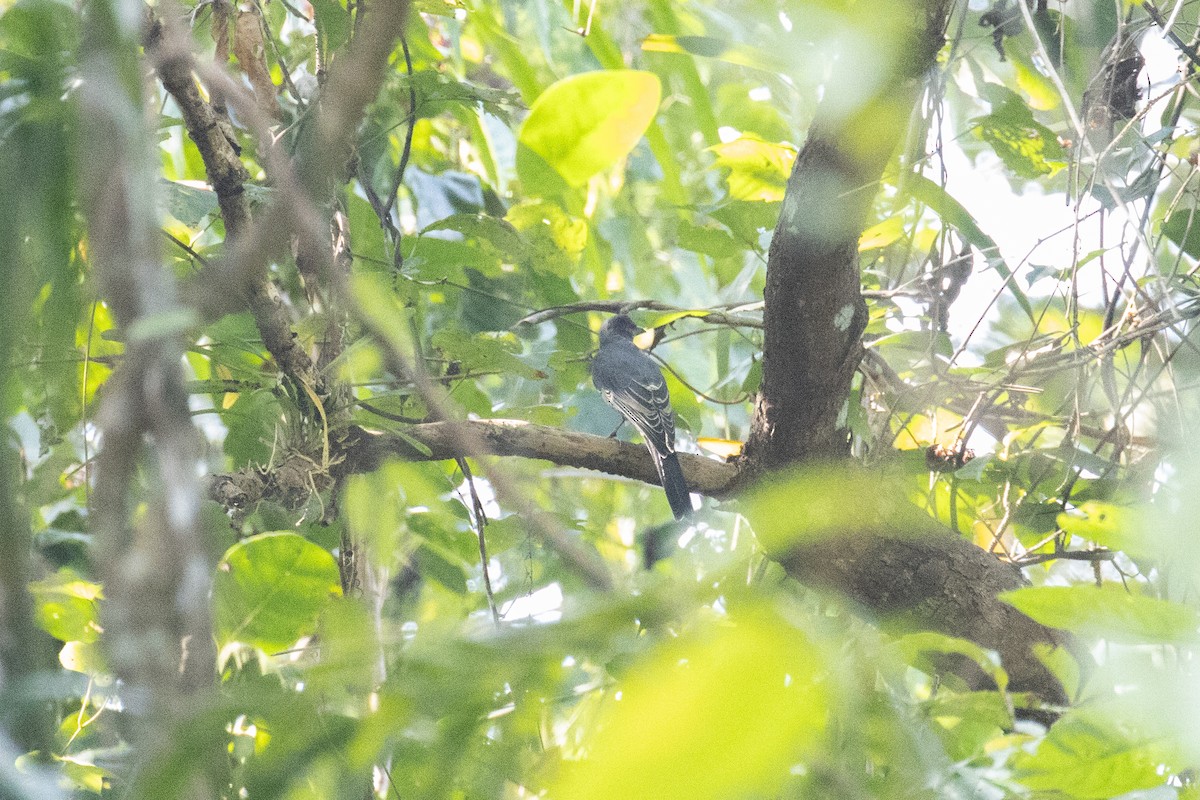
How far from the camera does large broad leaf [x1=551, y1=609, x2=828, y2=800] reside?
38 cm

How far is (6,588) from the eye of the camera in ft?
1.63

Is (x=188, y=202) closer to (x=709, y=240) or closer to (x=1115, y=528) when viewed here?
(x=709, y=240)

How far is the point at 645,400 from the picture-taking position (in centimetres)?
279

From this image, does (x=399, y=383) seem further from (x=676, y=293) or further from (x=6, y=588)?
(x=676, y=293)

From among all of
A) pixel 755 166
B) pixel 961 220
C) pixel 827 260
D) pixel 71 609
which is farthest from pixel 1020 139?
pixel 71 609

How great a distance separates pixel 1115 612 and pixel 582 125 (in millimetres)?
1944

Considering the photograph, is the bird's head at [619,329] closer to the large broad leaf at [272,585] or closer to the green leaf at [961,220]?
the green leaf at [961,220]

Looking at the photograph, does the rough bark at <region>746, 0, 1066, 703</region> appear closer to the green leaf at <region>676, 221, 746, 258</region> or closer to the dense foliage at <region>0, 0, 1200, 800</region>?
the dense foliage at <region>0, 0, 1200, 800</region>

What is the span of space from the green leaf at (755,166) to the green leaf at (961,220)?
442 mm

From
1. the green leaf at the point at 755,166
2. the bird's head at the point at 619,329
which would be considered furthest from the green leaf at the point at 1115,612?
the bird's head at the point at 619,329

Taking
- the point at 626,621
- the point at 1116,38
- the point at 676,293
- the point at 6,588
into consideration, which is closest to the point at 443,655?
the point at 626,621

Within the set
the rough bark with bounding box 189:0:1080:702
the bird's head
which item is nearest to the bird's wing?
the rough bark with bounding box 189:0:1080:702

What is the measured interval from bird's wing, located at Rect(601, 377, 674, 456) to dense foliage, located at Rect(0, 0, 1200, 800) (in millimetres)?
74

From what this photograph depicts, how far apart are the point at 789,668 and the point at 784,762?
4 centimetres
